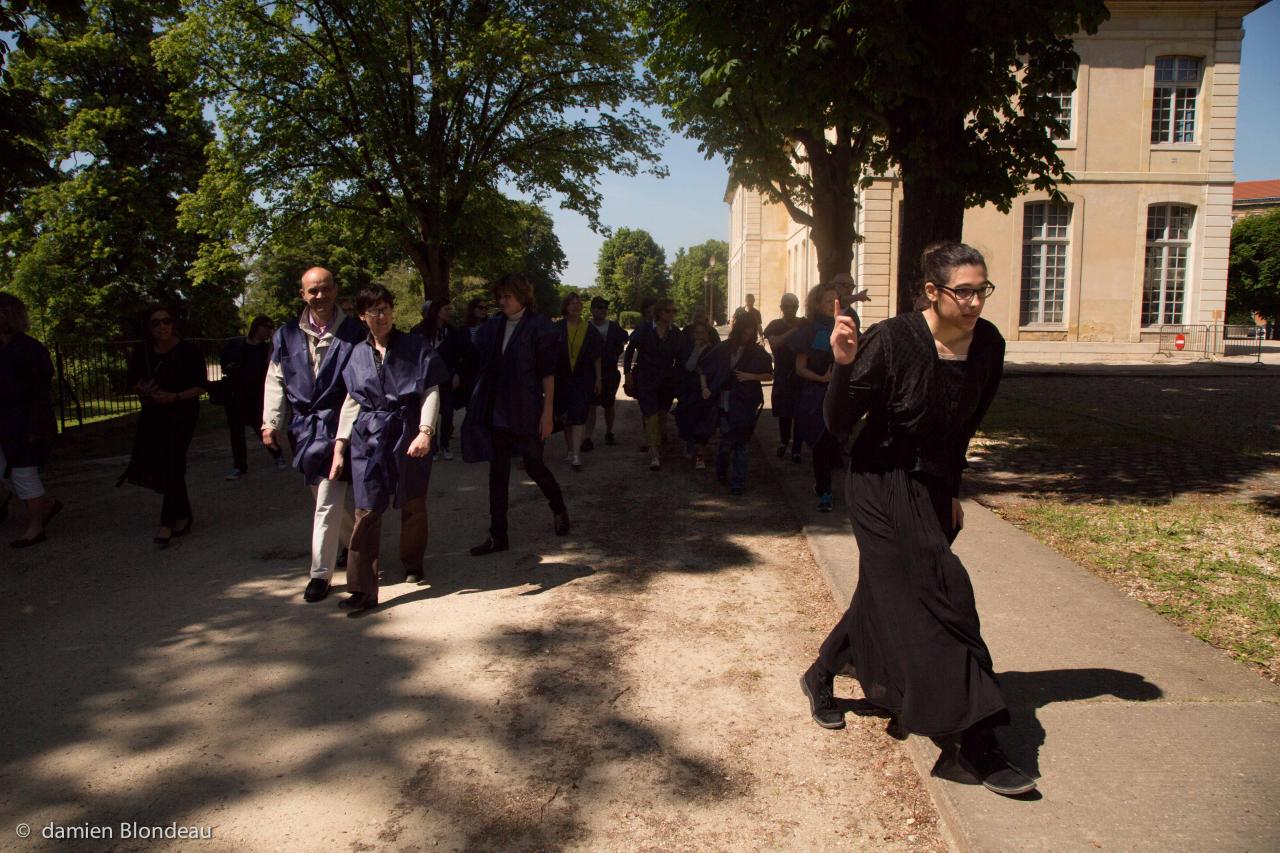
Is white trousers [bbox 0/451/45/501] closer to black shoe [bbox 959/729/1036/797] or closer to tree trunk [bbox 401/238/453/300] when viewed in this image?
black shoe [bbox 959/729/1036/797]

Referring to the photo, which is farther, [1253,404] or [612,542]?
[1253,404]

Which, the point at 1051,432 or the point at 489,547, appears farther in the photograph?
the point at 1051,432

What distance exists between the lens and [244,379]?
29.7 ft

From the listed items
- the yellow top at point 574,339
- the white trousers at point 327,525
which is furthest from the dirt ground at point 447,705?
the yellow top at point 574,339

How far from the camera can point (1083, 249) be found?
29562 mm

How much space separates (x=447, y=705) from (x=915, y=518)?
212 cm

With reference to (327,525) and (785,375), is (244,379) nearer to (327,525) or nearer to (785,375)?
(327,525)

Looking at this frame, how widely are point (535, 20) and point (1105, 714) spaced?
21.7 meters

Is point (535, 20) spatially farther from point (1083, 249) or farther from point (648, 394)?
point (1083, 249)

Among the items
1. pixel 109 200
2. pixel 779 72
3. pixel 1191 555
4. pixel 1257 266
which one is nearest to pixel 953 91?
pixel 779 72

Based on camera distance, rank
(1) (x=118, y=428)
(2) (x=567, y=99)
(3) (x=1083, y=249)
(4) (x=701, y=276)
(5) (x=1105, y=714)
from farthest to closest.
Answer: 1. (4) (x=701, y=276)
2. (3) (x=1083, y=249)
3. (2) (x=567, y=99)
4. (1) (x=118, y=428)
5. (5) (x=1105, y=714)

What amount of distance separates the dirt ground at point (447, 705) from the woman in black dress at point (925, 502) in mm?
Answer: 333

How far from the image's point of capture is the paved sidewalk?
2.70 meters

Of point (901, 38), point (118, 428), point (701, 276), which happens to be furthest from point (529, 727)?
point (701, 276)
